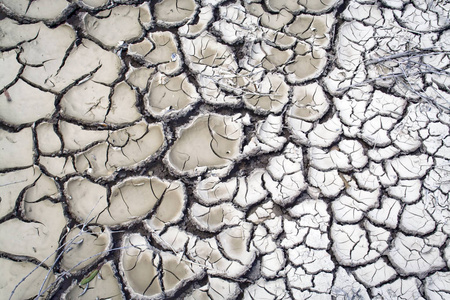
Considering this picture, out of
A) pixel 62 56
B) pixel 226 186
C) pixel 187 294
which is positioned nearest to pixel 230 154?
pixel 226 186

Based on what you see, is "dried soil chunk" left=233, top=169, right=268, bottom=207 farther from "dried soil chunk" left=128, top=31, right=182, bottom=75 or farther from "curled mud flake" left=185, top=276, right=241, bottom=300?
"dried soil chunk" left=128, top=31, right=182, bottom=75

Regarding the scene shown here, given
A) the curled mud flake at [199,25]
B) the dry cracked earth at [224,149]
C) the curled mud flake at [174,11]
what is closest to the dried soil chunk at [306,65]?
the dry cracked earth at [224,149]

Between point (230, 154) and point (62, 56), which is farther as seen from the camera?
point (62, 56)

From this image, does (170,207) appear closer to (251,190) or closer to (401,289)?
(251,190)

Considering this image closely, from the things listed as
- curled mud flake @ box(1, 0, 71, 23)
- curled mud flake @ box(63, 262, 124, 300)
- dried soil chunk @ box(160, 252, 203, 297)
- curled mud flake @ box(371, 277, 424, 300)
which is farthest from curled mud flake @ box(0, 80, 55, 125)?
curled mud flake @ box(371, 277, 424, 300)

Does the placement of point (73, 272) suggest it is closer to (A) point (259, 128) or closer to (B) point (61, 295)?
(B) point (61, 295)
